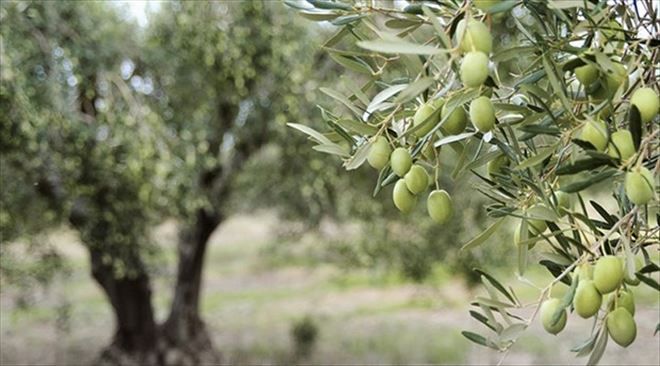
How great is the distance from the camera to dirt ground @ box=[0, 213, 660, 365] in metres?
5.49

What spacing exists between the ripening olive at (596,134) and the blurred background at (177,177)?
5.96 feet

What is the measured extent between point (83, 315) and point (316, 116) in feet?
18.3

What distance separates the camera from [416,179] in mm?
718

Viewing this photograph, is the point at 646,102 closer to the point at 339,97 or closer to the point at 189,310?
the point at 339,97

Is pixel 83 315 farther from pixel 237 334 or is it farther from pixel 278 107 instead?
pixel 278 107

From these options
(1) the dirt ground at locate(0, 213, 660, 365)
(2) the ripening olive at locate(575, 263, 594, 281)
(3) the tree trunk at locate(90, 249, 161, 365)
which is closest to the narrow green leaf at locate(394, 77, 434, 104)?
(2) the ripening olive at locate(575, 263, 594, 281)

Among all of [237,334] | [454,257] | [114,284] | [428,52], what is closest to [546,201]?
[428,52]

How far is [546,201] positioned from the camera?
2.38 feet

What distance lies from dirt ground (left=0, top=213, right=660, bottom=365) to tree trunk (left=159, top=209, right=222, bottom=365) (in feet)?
0.54

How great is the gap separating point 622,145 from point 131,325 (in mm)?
4539

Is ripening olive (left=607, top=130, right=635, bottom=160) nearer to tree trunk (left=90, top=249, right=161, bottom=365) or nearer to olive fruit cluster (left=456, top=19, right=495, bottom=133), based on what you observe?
olive fruit cluster (left=456, top=19, right=495, bottom=133)

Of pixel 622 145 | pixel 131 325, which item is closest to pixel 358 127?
pixel 622 145

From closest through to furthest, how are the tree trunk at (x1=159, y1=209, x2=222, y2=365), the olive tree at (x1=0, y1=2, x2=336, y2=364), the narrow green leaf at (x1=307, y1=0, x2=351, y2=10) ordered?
the narrow green leaf at (x1=307, y1=0, x2=351, y2=10) < the olive tree at (x1=0, y1=2, x2=336, y2=364) < the tree trunk at (x1=159, y1=209, x2=222, y2=365)

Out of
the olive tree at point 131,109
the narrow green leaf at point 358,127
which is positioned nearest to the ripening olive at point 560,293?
the narrow green leaf at point 358,127
